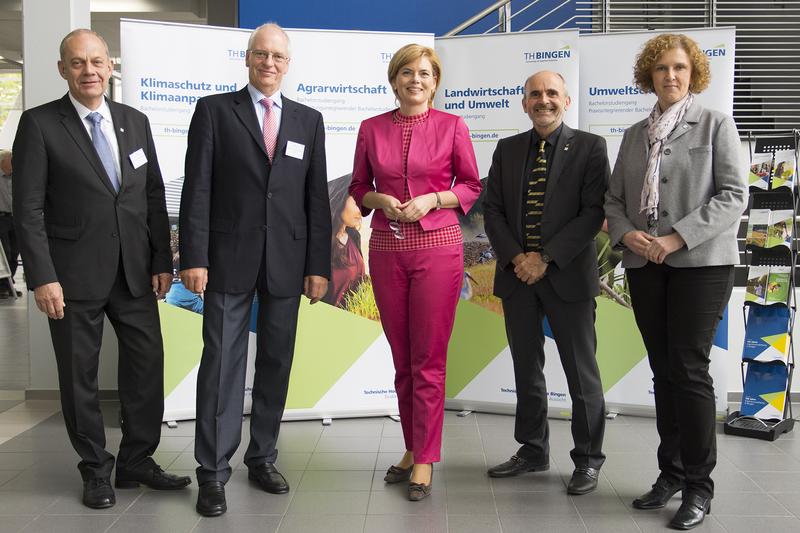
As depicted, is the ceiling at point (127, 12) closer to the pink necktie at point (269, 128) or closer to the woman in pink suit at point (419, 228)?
the pink necktie at point (269, 128)

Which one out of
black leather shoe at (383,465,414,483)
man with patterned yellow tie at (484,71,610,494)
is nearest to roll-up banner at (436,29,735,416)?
man with patterned yellow tie at (484,71,610,494)

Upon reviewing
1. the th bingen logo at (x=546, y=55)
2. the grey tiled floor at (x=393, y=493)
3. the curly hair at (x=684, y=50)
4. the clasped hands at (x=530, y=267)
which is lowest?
the grey tiled floor at (x=393, y=493)

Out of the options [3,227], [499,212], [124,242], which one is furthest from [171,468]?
[3,227]

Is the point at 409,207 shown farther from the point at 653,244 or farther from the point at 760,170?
the point at 760,170

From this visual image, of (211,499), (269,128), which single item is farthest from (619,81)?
(211,499)

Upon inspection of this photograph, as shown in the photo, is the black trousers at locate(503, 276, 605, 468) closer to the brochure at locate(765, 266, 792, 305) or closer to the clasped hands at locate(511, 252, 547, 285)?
the clasped hands at locate(511, 252, 547, 285)

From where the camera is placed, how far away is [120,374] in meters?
3.30

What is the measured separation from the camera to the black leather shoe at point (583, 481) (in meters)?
3.19

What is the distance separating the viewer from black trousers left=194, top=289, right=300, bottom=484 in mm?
3080

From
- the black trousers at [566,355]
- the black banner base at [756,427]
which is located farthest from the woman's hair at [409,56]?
the black banner base at [756,427]

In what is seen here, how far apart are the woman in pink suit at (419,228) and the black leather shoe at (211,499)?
72 cm

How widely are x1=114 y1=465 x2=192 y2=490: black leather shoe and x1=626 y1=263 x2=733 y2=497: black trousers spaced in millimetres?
1950

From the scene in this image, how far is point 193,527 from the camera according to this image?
9.36 feet

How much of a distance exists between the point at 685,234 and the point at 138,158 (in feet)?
6.94
